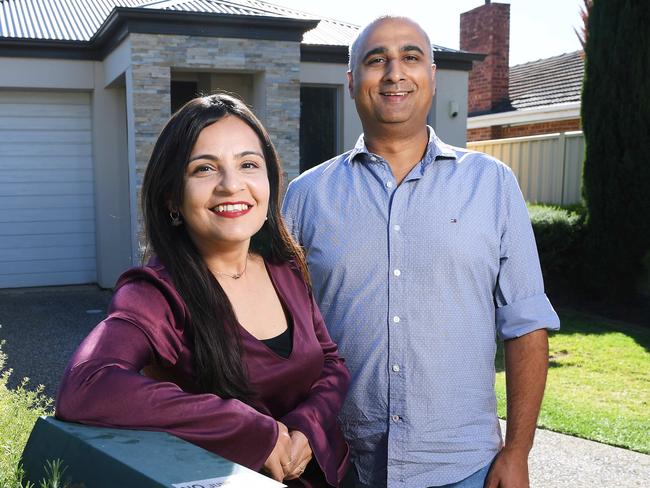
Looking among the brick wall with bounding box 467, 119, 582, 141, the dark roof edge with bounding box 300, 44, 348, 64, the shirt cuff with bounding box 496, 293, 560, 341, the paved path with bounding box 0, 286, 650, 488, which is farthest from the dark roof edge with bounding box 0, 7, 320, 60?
the shirt cuff with bounding box 496, 293, 560, 341

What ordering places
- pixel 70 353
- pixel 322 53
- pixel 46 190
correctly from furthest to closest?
1. pixel 46 190
2. pixel 322 53
3. pixel 70 353

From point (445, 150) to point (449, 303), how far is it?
52 cm

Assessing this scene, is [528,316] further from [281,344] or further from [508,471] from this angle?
[281,344]

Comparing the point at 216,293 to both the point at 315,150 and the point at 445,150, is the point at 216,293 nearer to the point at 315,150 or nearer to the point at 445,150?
the point at 445,150

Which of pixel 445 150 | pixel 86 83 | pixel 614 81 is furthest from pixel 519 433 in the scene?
pixel 86 83

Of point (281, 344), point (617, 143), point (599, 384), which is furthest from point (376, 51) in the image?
point (617, 143)

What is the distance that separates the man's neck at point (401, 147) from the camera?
8.59 feet

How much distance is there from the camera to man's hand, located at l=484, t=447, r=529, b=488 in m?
2.37

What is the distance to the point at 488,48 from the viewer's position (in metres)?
17.9

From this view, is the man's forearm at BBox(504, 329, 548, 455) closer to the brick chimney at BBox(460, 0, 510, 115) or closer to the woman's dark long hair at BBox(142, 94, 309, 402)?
the woman's dark long hair at BBox(142, 94, 309, 402)

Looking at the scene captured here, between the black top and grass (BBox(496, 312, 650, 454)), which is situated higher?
the black top

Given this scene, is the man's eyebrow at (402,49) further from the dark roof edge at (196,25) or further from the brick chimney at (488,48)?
the brick chimney at (488,48)

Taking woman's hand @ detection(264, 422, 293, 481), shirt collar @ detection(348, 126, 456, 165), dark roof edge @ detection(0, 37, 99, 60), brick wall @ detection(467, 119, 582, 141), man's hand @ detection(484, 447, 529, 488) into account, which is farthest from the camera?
brick wall @ detection(467, 119, 582, 141)

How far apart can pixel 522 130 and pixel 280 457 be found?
15.8m
